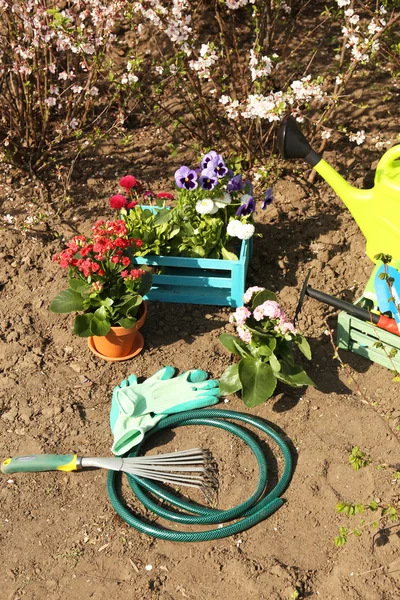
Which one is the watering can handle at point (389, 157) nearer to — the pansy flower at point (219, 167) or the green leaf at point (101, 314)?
the pansy flower at point (219, 167)

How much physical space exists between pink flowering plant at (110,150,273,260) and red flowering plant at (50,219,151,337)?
0.82 feet

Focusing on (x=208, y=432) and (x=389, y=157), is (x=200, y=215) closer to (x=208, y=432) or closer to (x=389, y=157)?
(x=389, y=157)

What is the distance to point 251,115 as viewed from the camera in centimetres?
334

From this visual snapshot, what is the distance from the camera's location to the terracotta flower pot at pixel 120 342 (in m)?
3.03

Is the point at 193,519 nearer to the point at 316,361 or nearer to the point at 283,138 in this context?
the point at 316,361

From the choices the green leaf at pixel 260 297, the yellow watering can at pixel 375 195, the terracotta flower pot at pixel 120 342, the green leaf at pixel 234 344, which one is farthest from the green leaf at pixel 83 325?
the yellow watering can at pixel 375 195

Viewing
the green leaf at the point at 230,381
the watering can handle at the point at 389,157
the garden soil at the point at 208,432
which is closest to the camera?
the garden soil at the point at 208,432

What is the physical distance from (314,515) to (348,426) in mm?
433

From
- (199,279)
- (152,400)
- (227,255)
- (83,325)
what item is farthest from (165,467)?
(227,255)

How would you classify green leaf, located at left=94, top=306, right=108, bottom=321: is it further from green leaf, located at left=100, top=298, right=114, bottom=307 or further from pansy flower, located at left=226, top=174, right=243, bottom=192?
pansy flower, located at left=226, top=174, right=243, bottom=192

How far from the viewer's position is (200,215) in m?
3.29


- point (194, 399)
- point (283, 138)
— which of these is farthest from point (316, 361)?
point (283, 138)

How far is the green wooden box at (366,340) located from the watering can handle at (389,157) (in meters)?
0.67

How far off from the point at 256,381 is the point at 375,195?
39.7 inches
